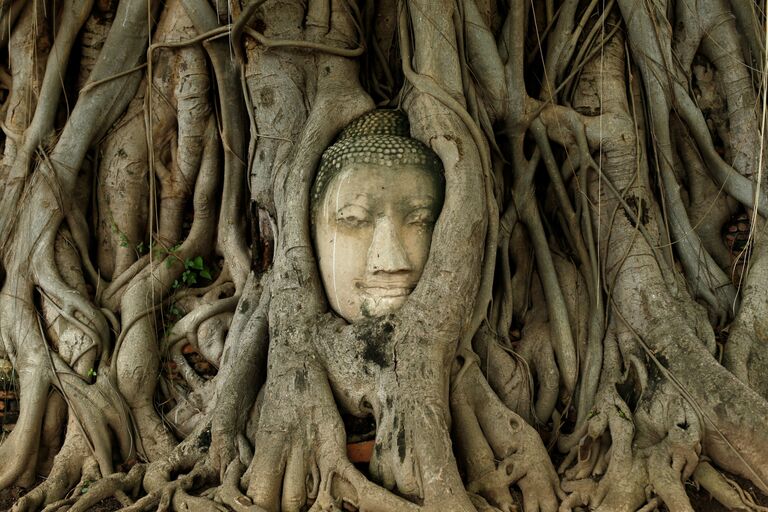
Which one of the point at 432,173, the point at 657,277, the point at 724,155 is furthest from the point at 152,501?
the point at 724,155

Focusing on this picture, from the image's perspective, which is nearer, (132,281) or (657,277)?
(657,277)

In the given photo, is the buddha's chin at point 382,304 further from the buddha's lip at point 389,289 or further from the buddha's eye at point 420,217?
the buddha's eye at point 420,217

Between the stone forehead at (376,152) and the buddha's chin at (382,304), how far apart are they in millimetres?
461

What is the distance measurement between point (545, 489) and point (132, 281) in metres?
2.20

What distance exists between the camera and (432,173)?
3.14 m

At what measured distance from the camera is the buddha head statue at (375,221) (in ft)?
9.98

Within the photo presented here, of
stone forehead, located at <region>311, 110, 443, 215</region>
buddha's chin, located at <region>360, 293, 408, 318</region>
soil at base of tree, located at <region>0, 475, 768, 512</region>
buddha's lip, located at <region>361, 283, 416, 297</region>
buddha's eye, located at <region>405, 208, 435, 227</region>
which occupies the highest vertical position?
stone forehead, located at <region>311, 110, 443, 215</region>

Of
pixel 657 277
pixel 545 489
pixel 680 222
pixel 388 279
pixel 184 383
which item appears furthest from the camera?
pixel 184 383

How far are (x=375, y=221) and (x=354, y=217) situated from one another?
0.28 feet

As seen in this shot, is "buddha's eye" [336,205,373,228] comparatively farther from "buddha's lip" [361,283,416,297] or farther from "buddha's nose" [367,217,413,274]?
"buddha's lip" [361,283,416,297]

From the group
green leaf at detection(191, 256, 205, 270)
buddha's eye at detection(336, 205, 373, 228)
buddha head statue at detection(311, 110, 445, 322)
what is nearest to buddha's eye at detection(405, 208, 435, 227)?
buddha head statue at detection(311, 110, 445, 322)

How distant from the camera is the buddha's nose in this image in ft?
9.82

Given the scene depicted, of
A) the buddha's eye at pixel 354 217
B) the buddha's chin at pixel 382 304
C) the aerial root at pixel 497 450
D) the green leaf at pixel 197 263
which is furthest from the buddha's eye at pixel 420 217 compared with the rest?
the green leaf at pixel 197 263

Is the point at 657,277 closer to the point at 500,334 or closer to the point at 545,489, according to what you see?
the point at 500,334
